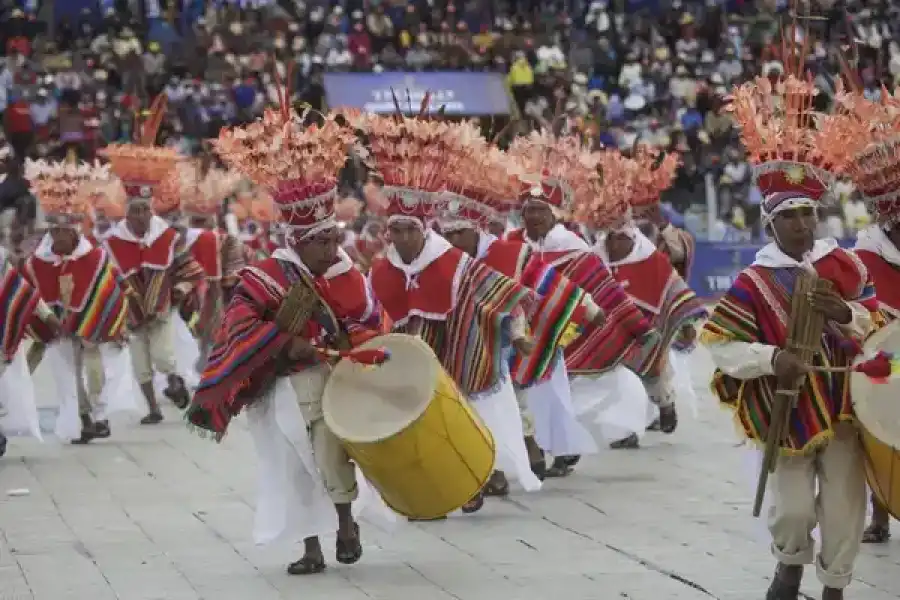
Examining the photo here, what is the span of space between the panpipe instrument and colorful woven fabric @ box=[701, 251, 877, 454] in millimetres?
75

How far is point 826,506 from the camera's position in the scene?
8.05 meters

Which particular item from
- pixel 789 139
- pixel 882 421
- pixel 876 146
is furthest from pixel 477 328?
pixel 882 421

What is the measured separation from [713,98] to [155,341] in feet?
66.9

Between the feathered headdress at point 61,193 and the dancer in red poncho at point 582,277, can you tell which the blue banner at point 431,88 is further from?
the dancer in red poncho at point 582,277

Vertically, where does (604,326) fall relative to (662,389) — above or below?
above

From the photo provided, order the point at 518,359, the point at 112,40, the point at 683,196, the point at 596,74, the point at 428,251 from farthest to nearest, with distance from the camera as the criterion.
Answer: the point at 596,74
the point at 112,40
the point at 683,196
the point at 518,359
the point at 428,251

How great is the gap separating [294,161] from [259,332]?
85 centimetres

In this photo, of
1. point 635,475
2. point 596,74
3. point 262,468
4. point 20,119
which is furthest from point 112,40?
point 262,468

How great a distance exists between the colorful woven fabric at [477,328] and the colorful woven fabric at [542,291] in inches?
33.0

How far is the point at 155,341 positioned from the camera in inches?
664

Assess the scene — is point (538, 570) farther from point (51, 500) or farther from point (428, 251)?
point (51, 500)

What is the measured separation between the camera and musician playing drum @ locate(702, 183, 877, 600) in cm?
802

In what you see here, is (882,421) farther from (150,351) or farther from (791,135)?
(150,351)

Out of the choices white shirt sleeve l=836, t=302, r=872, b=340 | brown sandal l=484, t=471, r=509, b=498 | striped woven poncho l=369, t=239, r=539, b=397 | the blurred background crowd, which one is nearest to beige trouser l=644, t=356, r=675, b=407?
brown sandal l=484, t=471, r=509, b=498
